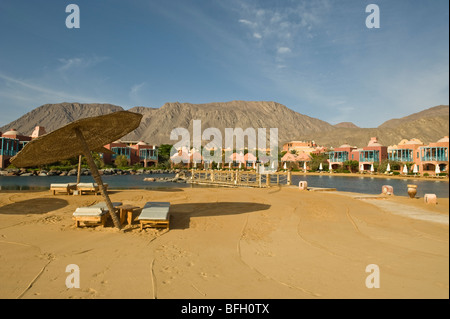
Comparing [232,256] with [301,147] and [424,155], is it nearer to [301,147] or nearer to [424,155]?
[424,155]

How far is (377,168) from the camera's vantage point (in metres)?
49.4

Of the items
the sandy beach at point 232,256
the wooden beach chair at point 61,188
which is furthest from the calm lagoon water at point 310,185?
the sandy beach at point 232,256

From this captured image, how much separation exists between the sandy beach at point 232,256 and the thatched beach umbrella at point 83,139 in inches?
71.5

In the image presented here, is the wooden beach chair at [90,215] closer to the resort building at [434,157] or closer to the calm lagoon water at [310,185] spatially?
the calm lagoon water at [310,185]

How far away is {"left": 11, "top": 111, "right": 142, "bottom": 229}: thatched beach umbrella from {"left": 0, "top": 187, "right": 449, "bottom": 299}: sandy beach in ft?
5.96

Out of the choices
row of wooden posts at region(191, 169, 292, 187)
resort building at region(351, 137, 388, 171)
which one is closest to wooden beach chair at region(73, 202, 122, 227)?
row of wooden posts at region(191, 169, 292, 187)

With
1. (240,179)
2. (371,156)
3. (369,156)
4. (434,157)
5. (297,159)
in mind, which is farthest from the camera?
(297,159)

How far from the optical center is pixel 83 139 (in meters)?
7.19

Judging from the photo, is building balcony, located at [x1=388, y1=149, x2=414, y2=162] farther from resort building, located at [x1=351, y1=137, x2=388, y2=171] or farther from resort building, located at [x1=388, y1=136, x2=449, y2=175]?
Answer: resort building, located at [x1=351, y1=137, x2=388, y2=171]

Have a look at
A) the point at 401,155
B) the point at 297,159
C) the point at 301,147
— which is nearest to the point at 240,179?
the point at 297,159

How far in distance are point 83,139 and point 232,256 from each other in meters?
5.19

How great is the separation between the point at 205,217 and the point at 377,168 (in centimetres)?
5063

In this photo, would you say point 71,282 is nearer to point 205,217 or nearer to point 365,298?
point 365,298
